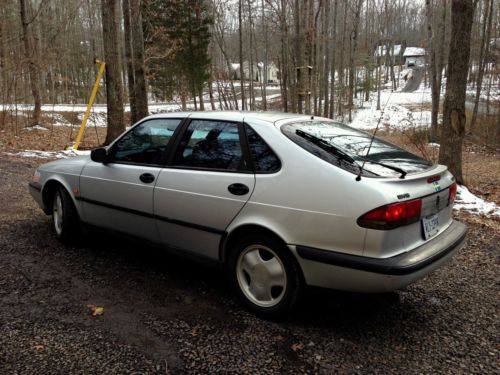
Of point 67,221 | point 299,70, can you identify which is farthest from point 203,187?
point 299,70

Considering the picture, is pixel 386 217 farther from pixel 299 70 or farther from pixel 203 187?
pixel 299 70

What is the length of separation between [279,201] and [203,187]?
0.72 m

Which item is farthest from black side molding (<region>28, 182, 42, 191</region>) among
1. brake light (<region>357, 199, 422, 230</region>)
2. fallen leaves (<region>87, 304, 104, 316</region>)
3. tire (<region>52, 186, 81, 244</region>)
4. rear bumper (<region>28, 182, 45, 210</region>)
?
brake light (<region>357, 199, 422, 230</region>)

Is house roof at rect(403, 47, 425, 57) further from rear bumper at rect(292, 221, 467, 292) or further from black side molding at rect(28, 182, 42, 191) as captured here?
rear bumper at rect(292, 221, 467, 292)

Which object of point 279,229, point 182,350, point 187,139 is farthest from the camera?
point 187,139

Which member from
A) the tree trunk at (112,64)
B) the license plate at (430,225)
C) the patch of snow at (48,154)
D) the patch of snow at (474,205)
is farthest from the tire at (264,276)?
the tree trunk at (112,64)

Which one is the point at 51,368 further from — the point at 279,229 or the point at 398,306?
the point at 398,306

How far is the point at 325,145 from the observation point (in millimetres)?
3041

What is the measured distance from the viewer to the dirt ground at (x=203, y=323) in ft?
8.36

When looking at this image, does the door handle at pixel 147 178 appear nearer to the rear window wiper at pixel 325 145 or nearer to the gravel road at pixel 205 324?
the gravel road at pixel 205 324

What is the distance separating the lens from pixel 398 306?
3.36m

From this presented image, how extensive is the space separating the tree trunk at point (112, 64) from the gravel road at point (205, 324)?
8.66 m

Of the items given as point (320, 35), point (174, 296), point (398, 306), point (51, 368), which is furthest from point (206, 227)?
point (320, 35)

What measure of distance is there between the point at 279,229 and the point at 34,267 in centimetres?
260
